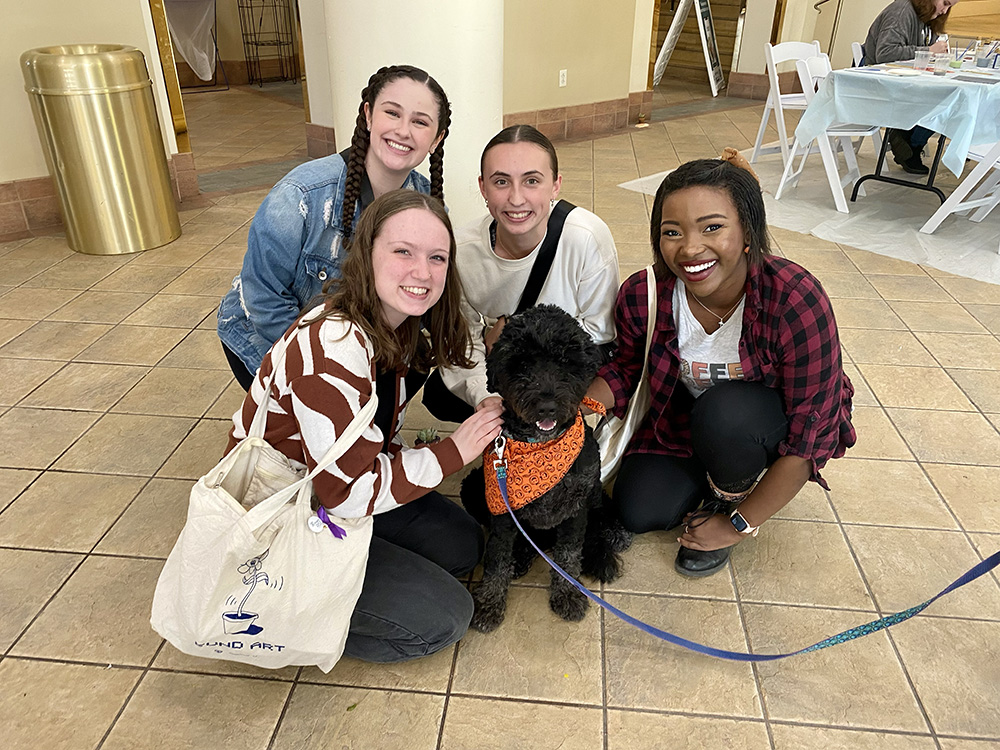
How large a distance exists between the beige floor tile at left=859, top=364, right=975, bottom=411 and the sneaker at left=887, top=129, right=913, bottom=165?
3174mm

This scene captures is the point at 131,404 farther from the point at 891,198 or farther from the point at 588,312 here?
the point at 891,198

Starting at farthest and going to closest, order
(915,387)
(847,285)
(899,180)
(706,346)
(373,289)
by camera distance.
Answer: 1. (899,180)
2. (847,285)
3. (915,387)
4. (706,346)
5. (373,289)

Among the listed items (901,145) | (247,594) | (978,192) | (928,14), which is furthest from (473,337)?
(928,14)

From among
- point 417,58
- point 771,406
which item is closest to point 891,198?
point 417,58

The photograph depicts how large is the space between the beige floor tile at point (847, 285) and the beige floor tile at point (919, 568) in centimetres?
181

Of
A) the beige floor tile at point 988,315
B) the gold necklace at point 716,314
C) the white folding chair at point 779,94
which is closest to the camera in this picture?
the gold necklace at point 716,314

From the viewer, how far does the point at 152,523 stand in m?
2.05

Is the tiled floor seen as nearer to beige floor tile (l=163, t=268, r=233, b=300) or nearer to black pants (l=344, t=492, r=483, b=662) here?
black pants (l=344, t=492, r=483, b=662)

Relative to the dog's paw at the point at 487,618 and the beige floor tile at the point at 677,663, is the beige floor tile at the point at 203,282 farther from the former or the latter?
the beige floor tile at the point at 677,663

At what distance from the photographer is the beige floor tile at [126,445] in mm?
2273

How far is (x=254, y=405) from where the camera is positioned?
152 centimetres

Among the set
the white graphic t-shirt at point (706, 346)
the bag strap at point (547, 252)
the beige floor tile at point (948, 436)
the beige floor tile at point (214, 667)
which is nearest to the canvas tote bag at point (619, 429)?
the white graphic t-shirt at point (706, 346)

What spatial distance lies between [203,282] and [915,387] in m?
3.21

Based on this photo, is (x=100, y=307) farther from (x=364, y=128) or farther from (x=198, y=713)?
(x=198, y=713)
